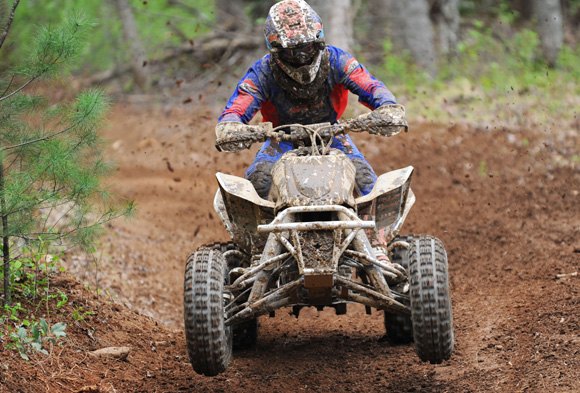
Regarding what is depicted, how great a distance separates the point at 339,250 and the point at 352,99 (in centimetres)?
1094

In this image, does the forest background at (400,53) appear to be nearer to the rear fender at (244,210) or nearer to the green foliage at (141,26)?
the green foliage at (141,26)

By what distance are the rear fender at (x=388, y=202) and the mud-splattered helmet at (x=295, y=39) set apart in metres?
1.10

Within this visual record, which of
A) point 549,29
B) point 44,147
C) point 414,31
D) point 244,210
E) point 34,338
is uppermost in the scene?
point 44,147

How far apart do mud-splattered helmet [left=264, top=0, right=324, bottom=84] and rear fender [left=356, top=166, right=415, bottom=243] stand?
1100mm

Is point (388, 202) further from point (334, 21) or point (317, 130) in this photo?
point (334, 21)

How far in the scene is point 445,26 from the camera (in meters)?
22.2

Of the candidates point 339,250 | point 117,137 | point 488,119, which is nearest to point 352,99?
point 488,119

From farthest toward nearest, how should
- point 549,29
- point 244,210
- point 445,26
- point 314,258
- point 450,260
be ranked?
point 445,26 → point 549,29 → point 450,260 → point 244,210 → point 314,258

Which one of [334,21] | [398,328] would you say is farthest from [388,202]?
[334,21]

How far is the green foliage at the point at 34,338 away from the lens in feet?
21.2

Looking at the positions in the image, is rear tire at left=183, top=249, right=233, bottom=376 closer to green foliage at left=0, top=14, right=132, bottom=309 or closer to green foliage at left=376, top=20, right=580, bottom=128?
green foliage at left=0, top=14, right=132, bottom=309

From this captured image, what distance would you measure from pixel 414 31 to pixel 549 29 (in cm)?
286

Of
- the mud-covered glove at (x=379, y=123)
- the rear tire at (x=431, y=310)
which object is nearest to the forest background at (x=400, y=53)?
the mud-covered glove at (x=379, y=123)

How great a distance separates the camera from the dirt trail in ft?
22.4
